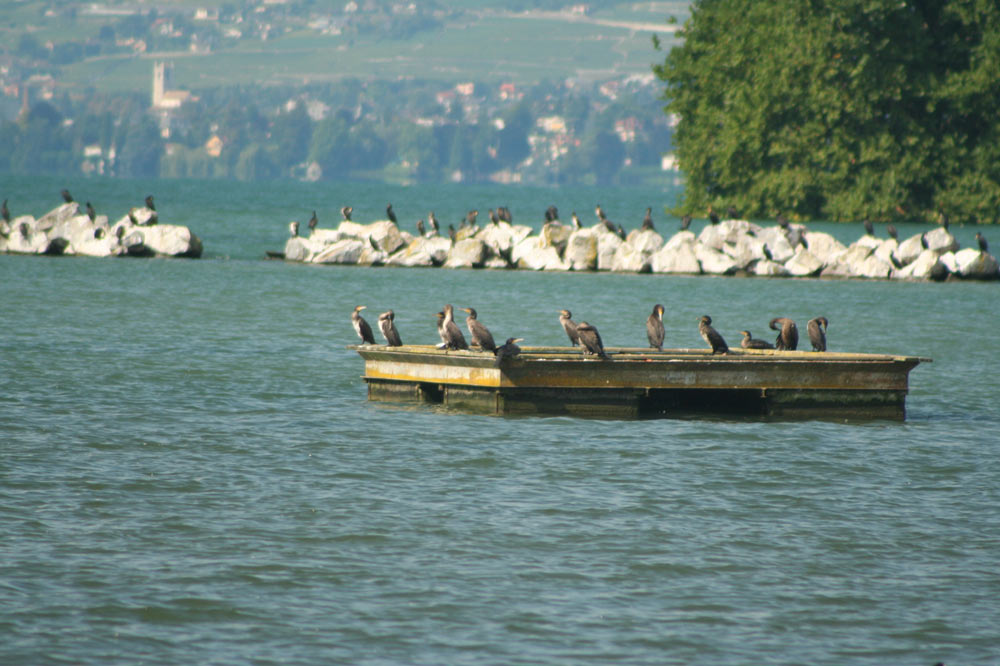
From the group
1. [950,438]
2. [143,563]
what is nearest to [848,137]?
[950,438]

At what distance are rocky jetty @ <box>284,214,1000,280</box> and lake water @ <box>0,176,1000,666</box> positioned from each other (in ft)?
69.9

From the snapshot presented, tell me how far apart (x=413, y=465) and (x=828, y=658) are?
694 cm

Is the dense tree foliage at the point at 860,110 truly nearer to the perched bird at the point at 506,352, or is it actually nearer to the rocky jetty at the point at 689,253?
the rocky jetty at the point at 689,253

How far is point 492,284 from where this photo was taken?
1725 inches

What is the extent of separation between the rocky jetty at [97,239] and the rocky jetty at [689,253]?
4.54 m

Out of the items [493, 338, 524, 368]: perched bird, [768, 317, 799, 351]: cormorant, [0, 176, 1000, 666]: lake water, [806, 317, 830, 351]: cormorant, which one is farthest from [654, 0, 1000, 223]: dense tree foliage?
[493, 338, 524, 368]: perched bird

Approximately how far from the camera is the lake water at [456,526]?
10.4 metres

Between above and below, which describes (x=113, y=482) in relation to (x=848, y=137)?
below

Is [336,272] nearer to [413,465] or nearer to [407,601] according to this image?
[413,465]

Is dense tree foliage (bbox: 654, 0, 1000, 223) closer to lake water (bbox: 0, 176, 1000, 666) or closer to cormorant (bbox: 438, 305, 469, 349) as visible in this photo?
lake water (bbox: 0, 176, 1000, 666)

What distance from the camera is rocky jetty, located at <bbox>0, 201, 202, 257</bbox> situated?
52.5 meters

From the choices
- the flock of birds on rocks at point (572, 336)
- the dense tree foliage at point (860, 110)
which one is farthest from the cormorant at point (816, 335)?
the dense tree foliage at point (860, 110)

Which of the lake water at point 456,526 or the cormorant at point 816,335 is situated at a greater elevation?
the cormorant at point 816,335

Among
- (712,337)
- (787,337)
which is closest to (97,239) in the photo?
(787,337)
